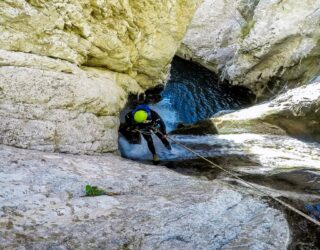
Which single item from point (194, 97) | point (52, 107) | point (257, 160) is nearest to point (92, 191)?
point (52, 107)

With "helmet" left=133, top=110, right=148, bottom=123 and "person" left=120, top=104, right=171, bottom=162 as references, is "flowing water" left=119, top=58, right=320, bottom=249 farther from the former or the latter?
"helmet" left=133, top=110, right=148, bottom=123

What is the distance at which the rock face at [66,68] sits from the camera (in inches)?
332

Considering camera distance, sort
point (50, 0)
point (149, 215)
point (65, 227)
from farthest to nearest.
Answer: point (50, 0) → point (149, 215) → point (65, 227)

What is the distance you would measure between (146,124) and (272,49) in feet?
40.8

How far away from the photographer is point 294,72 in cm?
2006

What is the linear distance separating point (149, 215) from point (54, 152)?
4.04 m

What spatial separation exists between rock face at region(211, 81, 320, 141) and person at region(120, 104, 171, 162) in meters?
3.16

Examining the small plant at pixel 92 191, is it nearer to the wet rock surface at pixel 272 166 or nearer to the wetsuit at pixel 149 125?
the wet rock surface at pixel 272 166

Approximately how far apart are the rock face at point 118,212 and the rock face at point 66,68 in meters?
1.32

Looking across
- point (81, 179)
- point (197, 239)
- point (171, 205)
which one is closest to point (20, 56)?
point (81, 179)

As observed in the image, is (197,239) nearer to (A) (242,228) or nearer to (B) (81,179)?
(A) (242,228)

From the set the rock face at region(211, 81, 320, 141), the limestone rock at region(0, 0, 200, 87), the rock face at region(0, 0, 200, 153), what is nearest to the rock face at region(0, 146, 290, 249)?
the rock face at region(0, 0, 200, 153)

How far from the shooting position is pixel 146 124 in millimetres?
12109

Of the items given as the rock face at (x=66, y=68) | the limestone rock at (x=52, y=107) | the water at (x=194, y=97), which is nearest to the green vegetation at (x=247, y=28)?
the water at (x=194, y=97)
